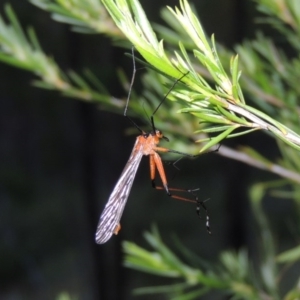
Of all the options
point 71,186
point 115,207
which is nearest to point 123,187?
point 115,207

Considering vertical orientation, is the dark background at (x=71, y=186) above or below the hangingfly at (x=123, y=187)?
below

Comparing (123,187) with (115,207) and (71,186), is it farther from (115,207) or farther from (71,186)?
(71,186)

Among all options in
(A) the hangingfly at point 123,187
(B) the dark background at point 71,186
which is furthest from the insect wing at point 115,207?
(B) the dark background at point 71,186

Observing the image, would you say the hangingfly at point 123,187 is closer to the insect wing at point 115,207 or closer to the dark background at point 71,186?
the insect wing at point 115,207

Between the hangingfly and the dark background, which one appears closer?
the hangingfly

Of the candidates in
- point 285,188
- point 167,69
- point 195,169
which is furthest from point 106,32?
point 285,188

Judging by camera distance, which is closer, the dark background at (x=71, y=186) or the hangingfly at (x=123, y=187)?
the hangingfly at (x=123, y=187)

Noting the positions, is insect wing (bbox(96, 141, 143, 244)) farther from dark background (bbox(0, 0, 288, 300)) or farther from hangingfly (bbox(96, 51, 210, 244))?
dark background (bbox(0, 0, 288, 300))

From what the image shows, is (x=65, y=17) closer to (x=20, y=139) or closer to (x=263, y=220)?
(x=263, y=220)

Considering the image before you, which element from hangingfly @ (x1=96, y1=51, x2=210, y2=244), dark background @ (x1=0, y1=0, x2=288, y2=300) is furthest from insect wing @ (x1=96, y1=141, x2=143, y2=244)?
dark background @ (x1=0, y1=0, x2=288, y2=300)
